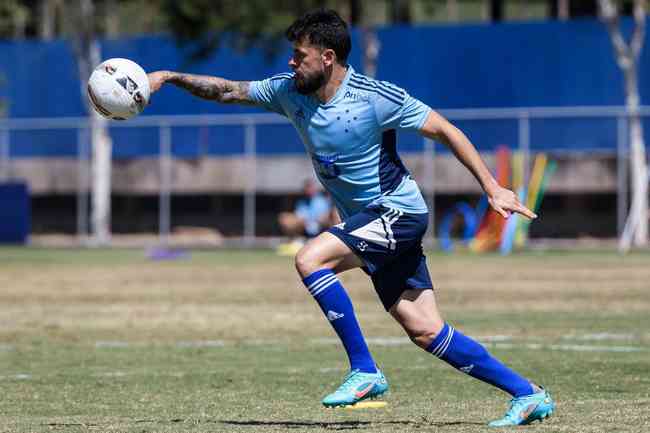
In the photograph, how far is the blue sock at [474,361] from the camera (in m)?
8.60

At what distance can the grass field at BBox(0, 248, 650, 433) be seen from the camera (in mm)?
A: 9125

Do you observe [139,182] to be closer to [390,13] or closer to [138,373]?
[390,13]

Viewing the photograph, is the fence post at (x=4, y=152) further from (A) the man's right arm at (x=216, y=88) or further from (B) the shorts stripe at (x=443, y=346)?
(B) the shorts stripe at (x=443, y=346)

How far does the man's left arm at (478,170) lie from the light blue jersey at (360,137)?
0.50 feet

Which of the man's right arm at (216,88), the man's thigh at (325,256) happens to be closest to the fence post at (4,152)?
the man's right arm at (216,88)

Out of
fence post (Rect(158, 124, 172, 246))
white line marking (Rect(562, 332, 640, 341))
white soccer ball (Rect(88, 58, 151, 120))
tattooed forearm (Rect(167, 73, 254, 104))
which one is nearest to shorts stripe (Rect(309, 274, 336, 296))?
tattooed forearm (Rect(167, 73, 254, 104))

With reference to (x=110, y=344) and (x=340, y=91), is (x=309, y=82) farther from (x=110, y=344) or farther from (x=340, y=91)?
(x=110, y=344)

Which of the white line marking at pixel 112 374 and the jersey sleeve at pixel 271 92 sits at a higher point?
the jersey sleeve at pixel 271 92

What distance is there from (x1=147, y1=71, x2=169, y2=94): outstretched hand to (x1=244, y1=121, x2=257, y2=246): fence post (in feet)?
93.4

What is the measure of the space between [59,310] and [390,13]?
2776cm

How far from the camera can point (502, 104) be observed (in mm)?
40906

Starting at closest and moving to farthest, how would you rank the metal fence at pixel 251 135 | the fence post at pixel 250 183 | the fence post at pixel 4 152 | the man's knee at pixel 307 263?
the man's knee at pixel 307 263, the metal fence at pixel 251 135, the fence post at pixel 250 183, the fence post at pixel 4 152

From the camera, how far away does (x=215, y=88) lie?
9180 mm

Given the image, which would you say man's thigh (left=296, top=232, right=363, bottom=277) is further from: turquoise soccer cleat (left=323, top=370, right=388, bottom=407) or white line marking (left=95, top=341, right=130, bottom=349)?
white line marking (left=95, top=341, right=130, bottom=349)
